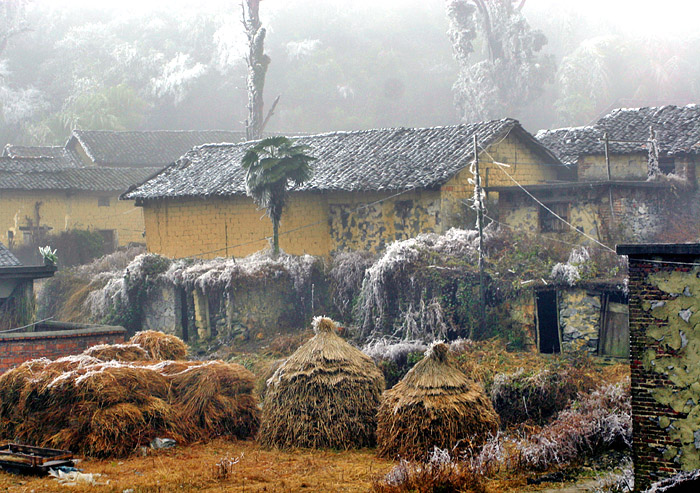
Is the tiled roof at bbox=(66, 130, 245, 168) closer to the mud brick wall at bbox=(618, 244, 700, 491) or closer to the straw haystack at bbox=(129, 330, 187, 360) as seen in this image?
the straw haystack at bbox=(129, 330, 187, 360)

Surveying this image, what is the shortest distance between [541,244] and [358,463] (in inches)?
390

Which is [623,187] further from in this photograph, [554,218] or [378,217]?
[378,217]

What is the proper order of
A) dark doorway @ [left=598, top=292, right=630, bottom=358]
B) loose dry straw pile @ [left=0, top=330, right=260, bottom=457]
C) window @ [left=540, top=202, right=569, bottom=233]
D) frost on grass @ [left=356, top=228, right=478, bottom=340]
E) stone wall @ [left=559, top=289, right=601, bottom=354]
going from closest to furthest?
loose dry straw pile @ [left=0, top=330, right=260, bottom=457]
dark doorway @ [left=598, top=292, right=630, bottom=358]
stone wall @ [left=559, top=289, right=601, bottom=354]
frost on grass @ [left=356, top=228, right=478, bottom=340]
window @ [left=540, top=202, right=569, bottom=233]

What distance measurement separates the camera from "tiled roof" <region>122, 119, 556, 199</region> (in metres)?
22.4

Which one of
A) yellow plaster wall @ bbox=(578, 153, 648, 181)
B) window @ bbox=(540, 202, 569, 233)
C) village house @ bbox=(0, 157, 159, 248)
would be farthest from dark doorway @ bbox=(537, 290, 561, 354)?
village house @ bbox=(0, 157, 159, 248)

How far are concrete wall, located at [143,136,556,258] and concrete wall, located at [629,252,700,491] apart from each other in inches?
505

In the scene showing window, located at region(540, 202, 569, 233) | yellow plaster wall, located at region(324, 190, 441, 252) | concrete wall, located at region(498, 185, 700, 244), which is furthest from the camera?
window, located at region(540, 202, 569, 233)

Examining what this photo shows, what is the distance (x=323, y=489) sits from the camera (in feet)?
33.4

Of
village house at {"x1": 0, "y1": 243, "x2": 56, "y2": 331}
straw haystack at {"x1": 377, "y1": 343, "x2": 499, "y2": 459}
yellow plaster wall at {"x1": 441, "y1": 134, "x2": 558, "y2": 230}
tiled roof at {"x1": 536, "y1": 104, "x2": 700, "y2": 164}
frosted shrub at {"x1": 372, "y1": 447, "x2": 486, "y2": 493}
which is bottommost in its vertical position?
frosted shrub at {"x1": 372, "y1": 447, "x2": 486, "y2": 493}

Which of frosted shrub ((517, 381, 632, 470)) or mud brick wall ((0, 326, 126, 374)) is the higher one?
mud brick wall ((0, 326, 126, 374))

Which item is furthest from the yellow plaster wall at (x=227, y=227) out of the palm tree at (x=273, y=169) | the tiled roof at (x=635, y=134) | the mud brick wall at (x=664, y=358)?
the mud brick wall at (x=664, y=358)

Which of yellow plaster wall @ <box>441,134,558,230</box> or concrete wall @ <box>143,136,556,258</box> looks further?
concrete wall @ <box>143,136,556,258</box>

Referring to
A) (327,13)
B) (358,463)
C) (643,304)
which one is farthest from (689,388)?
(327,13)

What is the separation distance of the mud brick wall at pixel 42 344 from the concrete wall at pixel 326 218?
893 centimetres
